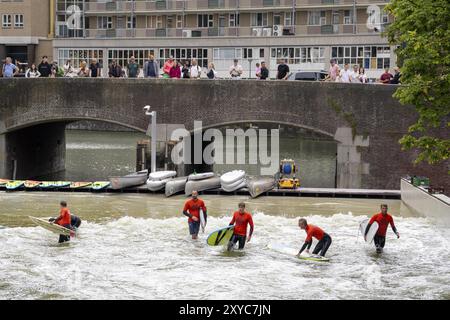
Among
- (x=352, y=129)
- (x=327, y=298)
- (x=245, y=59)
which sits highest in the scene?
(x=245, y=59)

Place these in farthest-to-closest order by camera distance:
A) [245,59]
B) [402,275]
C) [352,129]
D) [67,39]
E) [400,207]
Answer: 1. [67,39]
2. [245,59]
3. [352,129]
4. [400,207]
5. [402,275]

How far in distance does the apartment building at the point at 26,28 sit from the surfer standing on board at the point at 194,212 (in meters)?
50.2

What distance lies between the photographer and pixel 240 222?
94.8 ft

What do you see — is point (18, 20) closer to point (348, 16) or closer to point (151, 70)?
point (348, 16)

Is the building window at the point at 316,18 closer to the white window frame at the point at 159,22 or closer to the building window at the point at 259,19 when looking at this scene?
the building window at the point at 259,19

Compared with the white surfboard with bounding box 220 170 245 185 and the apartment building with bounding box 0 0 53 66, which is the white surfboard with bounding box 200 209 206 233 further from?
the apartment building with bounding box 0 0 53 66

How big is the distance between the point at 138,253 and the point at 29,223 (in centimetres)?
681

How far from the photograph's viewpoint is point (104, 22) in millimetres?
83250

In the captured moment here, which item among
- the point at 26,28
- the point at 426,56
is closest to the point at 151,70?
the point at 426,56

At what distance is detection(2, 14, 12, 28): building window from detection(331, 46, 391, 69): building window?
2725 centimetres

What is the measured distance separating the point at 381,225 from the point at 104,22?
190 feet

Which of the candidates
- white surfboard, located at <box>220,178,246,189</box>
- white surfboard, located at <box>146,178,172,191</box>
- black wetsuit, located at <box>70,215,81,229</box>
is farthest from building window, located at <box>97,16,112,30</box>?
black wetsuit, located at <box>70,215,81,229</box>
